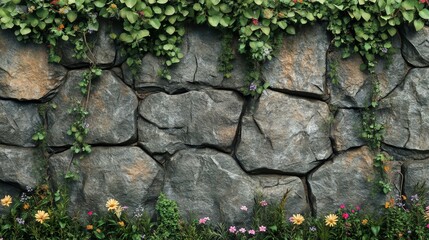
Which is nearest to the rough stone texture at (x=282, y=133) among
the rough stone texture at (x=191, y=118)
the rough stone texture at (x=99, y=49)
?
the rough stone texture at (x=191, y=118)

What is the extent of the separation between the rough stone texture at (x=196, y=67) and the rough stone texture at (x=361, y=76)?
0.57 metres

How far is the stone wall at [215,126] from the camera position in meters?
3.95

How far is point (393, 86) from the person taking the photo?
157 inches

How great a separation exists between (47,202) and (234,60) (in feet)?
4.61

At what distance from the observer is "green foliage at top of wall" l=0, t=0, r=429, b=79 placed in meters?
3.82

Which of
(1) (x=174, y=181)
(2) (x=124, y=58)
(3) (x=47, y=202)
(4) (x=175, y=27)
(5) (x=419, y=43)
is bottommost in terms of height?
(3) (x=47, y=202)

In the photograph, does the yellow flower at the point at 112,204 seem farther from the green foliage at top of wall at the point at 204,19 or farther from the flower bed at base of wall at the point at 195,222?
the green foliage at top of wall at the point at 204,19

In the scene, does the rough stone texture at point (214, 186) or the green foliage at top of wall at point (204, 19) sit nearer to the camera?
the green foliage at top of wall at point (204, 19)

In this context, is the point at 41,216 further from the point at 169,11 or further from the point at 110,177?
the point at 169,11

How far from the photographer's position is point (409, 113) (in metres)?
3.97

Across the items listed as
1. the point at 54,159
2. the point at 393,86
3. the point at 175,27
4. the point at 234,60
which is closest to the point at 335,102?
the point at 393,86

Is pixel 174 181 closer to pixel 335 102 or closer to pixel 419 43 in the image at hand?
pixel 335 102

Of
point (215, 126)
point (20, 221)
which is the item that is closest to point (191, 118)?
point (215, 126)

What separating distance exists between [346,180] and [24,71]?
6.66 ft
